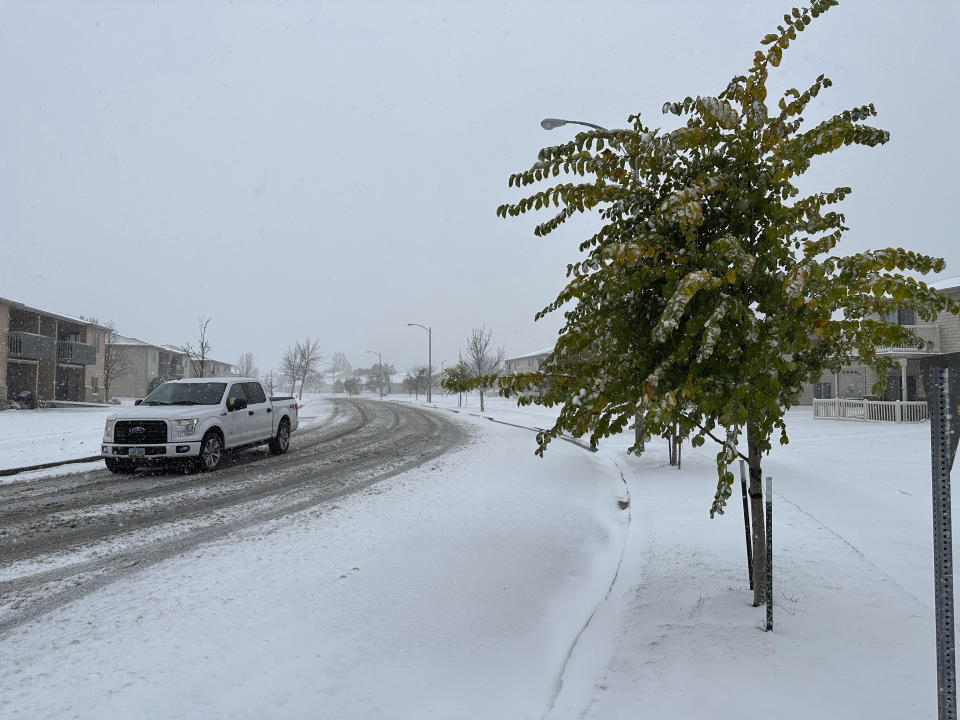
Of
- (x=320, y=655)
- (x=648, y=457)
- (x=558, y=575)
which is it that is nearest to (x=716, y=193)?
(x=558, y=575)

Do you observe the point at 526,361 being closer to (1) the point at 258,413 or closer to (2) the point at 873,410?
(2) the point at 873,410

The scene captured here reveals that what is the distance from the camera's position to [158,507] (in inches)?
289

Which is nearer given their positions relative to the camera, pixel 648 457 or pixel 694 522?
pixel 694 522

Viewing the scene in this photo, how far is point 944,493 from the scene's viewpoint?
220cm

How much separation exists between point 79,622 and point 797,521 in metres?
7.20

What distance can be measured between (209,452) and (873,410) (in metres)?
26.7

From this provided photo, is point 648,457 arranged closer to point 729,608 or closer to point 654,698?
point 729,608

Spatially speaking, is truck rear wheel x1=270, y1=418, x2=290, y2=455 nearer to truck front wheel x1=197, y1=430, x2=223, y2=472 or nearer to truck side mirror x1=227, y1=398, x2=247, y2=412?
truck side mirror x1=227, y1=398, x2=247, y2=412

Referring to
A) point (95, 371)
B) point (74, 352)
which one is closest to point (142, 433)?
point (74, 352)

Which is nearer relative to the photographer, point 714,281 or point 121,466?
point 714,281

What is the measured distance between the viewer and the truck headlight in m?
9.79

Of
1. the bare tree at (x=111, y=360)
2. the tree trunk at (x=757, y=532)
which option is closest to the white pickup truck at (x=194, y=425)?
the tree trunk at (x=757, y=532)

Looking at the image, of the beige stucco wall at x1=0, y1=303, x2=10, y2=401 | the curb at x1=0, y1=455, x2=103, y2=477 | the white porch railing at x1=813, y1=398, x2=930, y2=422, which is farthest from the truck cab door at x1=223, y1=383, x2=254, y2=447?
the beige stucco wall at x1=0, y1=303, x2=10, y2=401

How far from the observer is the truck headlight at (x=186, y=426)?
32.1ft
